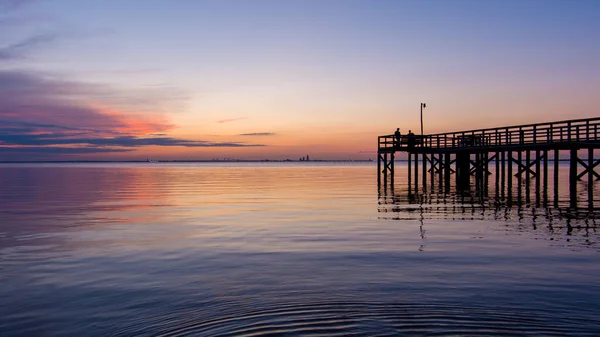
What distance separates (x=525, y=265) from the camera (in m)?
10.6

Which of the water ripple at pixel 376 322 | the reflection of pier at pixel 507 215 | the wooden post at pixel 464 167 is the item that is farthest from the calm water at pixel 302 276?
the wooden post at pixel 464 167

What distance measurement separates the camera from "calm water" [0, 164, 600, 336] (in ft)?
23.1

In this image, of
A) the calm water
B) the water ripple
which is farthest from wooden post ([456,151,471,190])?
the water ripple

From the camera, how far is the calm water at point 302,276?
7.05 metres

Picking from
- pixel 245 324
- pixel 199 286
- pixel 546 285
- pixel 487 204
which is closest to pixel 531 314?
pixel 546 285

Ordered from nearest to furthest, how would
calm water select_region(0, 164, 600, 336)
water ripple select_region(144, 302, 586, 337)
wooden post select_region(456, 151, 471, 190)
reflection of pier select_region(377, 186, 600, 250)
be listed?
water ripple select_region(144, 302, 586, 337) < calm water select_region(0, 164, 600, 336) < reflection of pier select_region(377, 186, 600, 250) < wooden post select_region(456, 151, 471, 190)

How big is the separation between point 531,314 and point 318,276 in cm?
383

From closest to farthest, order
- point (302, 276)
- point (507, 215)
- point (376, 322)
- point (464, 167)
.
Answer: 1. point (376, 322)
2. point (302, 276)
3. point (507, 215)
4. point (464, 167)

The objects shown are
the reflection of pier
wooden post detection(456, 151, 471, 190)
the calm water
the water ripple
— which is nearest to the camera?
the water ripple

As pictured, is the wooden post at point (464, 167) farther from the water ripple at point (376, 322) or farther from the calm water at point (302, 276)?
the water ripple at point (376, 322)

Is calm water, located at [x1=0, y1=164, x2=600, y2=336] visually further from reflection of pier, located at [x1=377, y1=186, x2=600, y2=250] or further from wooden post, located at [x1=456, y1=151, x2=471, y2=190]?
wooden post, located at [x1=456, y1=151, x2=471, y2=190]

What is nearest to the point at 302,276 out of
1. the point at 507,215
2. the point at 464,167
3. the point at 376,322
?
the point at 376,322

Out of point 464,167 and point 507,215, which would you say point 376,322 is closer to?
point 507,215

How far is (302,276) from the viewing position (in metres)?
9.76
